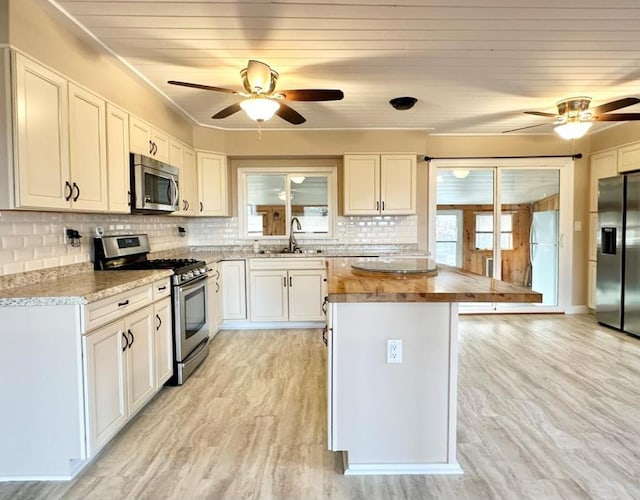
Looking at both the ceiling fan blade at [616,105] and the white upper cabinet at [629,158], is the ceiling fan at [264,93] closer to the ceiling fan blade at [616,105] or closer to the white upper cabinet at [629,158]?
the ceiling fan blade at [616,105]

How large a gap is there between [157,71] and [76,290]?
1.89 metres

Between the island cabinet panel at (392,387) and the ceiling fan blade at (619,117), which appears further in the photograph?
the ceiling fan blade at (619,117)

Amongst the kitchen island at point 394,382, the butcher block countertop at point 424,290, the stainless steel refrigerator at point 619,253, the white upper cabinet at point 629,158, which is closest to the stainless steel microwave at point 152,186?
the butcher block countertop at point 424,290

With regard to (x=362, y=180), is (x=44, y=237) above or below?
below

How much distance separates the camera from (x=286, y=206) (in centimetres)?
504

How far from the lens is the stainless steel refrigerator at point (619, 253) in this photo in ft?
13.1

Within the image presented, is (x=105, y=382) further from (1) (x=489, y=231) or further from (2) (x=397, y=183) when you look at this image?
(1) (x=489, y=231)

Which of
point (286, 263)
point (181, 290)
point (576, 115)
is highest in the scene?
point (576, 115)

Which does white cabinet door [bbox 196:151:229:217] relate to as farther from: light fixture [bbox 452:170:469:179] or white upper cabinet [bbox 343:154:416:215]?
light fixture [bbox 452:170:469:179]

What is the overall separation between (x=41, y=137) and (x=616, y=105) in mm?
3987

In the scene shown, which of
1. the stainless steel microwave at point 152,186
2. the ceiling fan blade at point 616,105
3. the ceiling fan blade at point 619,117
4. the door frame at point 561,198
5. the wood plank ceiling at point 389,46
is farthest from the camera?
the door frame at point 561,198

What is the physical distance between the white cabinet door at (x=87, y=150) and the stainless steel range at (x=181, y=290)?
481mm

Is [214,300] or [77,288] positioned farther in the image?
[214,300]

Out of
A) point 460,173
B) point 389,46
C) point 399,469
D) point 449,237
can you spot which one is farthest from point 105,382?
point 460,173
